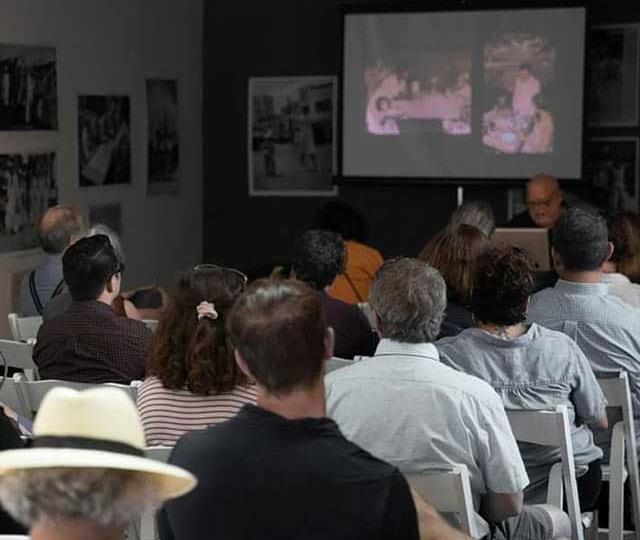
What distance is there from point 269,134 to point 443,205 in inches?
57.5

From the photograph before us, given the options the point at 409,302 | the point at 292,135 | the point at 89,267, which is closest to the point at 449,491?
the point at 409,302

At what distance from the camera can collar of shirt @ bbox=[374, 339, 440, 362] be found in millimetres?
3270

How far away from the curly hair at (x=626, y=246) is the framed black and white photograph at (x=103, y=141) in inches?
155

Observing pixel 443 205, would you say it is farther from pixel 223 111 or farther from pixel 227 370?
pixel 227 370

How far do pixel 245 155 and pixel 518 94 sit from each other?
2.24 metres

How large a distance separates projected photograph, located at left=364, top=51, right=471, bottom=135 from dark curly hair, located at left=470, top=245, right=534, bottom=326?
5.39 m

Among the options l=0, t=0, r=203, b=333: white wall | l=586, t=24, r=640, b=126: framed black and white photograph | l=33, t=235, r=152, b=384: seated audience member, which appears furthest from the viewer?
l=586, t=24, r=640, b=126: framed black and white photograph

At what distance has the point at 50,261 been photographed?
598 cm

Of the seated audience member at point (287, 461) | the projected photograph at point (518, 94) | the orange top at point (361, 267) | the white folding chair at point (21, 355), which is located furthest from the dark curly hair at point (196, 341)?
the projected photograph at point (518, 94)

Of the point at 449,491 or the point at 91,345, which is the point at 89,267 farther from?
the point at 449,491

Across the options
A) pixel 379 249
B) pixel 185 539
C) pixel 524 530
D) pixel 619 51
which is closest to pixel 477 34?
pixel 619 51

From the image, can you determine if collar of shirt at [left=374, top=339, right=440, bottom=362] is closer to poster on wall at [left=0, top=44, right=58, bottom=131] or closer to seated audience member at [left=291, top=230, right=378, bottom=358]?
seated audience member at [left=291, top=230, right=378, bottom=358]

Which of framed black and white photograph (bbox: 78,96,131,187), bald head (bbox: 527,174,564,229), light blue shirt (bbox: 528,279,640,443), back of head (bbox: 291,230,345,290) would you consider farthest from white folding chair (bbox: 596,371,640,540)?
framed black and white photograph (bbox: 78,96,131,187)

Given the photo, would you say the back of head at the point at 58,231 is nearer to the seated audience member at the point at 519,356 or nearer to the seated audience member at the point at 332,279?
the seated audience member at the point at 332,279
